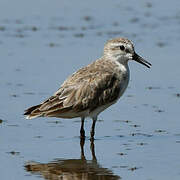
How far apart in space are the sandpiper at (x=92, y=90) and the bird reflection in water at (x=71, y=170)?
112 cm

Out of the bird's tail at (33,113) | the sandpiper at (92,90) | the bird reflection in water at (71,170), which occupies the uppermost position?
the sandpiper at (92,90)

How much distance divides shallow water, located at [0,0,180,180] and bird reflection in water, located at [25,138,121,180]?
0.04 ft

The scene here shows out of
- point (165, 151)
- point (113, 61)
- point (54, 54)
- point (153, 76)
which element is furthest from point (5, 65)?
point (165, 151)

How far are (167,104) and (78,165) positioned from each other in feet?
11.5

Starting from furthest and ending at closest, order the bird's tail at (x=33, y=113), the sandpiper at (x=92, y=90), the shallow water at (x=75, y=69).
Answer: the sandpiper at (x=92, y=90) → the bird's tail at (x=33, y=113) → the shallow water at (x=75, y=69)

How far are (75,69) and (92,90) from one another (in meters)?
3.81

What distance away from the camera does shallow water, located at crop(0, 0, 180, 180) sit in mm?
10945

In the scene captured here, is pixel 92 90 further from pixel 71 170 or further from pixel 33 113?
pixel 71 170

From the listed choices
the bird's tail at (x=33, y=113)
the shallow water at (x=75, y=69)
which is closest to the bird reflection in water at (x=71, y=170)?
the shallow water at (x=75, y=69)

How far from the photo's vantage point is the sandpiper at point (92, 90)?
12039 mm

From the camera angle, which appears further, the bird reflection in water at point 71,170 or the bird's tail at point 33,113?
the bird's tail at point 33,113

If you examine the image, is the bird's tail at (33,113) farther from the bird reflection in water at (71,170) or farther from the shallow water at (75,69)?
the bird reflection in water at (71,170)

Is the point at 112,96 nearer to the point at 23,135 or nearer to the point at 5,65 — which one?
the point at 23,135

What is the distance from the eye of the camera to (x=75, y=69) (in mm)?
16016
